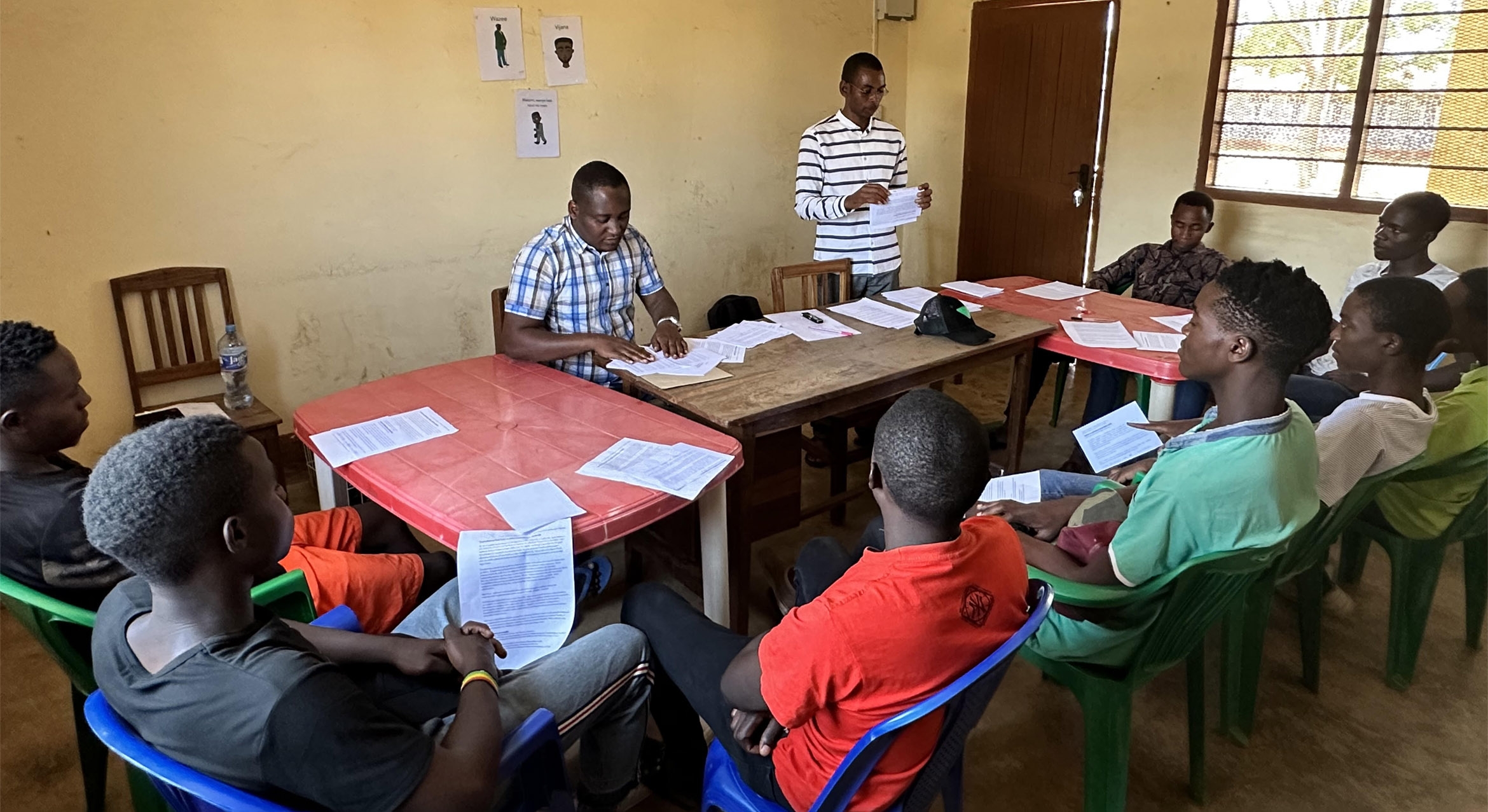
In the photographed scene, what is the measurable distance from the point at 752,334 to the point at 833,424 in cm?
52

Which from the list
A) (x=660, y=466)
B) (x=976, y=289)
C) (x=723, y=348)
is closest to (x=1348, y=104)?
(x=976, y=289)

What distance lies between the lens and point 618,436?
2.04 m

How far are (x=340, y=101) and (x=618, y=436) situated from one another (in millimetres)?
2432

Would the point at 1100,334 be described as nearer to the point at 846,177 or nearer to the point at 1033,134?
the point at 846,177

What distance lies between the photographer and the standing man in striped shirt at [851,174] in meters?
3.65

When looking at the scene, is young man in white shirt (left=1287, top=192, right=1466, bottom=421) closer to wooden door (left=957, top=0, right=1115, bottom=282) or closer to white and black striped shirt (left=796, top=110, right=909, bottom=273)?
white and black striped shirt (left=796, top=110, right=909, bottom=273)

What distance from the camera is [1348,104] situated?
4102mm

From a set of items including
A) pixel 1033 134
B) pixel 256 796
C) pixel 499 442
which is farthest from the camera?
pixel 1033 134

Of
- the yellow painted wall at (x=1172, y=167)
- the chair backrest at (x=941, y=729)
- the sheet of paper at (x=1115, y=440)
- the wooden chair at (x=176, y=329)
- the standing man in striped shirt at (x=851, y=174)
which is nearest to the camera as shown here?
the chair backrest at (x=941, y=729)

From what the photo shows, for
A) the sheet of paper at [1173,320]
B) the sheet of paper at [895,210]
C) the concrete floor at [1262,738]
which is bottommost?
the concrete floor at [1262,738]

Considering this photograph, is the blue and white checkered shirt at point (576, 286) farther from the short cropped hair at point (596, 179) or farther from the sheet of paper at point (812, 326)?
the sheet of paper at point (812, 326)

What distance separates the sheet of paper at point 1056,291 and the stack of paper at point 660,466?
7.05 ft

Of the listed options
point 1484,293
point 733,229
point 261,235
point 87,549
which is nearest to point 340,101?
point 261,235

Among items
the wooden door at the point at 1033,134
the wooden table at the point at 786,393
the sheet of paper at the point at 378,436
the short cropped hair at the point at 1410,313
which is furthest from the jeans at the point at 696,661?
the wooden door at the point at 1033,134
